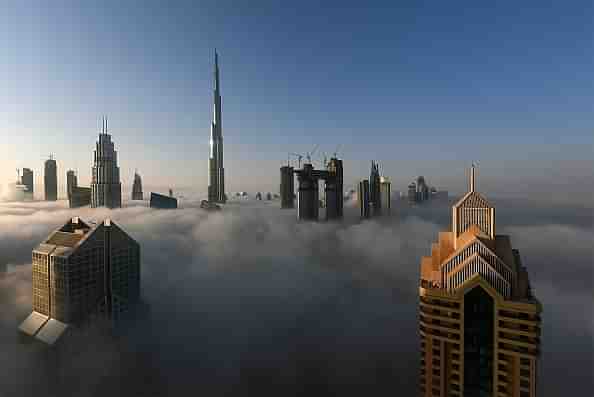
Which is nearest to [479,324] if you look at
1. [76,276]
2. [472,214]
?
[472,214]

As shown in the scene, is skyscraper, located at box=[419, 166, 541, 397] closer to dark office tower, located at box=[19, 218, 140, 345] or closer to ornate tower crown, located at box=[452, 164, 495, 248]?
ornate tower crown, located at box=[452, 164, 495, 248]

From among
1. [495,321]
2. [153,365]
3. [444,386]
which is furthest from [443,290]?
[153,365]

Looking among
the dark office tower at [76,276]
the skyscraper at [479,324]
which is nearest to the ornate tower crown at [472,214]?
the skyscraper at [479,324]

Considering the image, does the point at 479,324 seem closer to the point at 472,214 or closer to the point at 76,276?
the point at 472,214

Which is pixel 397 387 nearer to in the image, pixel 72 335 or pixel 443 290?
pixel 443 290

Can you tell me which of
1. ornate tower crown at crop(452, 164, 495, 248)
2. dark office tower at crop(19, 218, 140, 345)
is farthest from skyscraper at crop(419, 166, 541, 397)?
dark office tower at crop(19, 218, 140, 345)

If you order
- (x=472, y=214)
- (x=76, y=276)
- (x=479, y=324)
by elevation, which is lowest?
(x=76, y=276)
